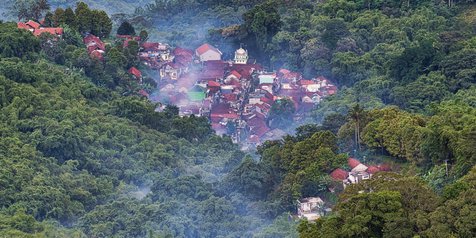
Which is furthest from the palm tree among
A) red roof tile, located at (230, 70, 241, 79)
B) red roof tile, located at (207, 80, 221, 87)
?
red roof tile, located at (230, 70, 241, 79)

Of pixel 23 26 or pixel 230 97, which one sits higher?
pixel 23 26

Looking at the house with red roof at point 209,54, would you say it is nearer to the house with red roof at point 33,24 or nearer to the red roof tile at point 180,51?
the red roof tile at point 180,51

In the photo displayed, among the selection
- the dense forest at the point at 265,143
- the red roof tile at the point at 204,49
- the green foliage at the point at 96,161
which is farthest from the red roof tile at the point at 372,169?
the red roof tile at the point at 204,49

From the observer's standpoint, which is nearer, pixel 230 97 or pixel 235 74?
pixel 230 97

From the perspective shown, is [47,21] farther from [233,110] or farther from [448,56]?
[448,56]

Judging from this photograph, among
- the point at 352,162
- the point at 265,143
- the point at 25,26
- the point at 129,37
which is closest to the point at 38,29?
the point at 25,26

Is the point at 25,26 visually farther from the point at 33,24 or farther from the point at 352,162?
the point at 352,162

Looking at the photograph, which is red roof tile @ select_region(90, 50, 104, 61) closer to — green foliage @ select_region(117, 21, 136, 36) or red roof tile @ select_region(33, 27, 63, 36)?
red roof tile @ select_region(33, 27, 63, 36)
